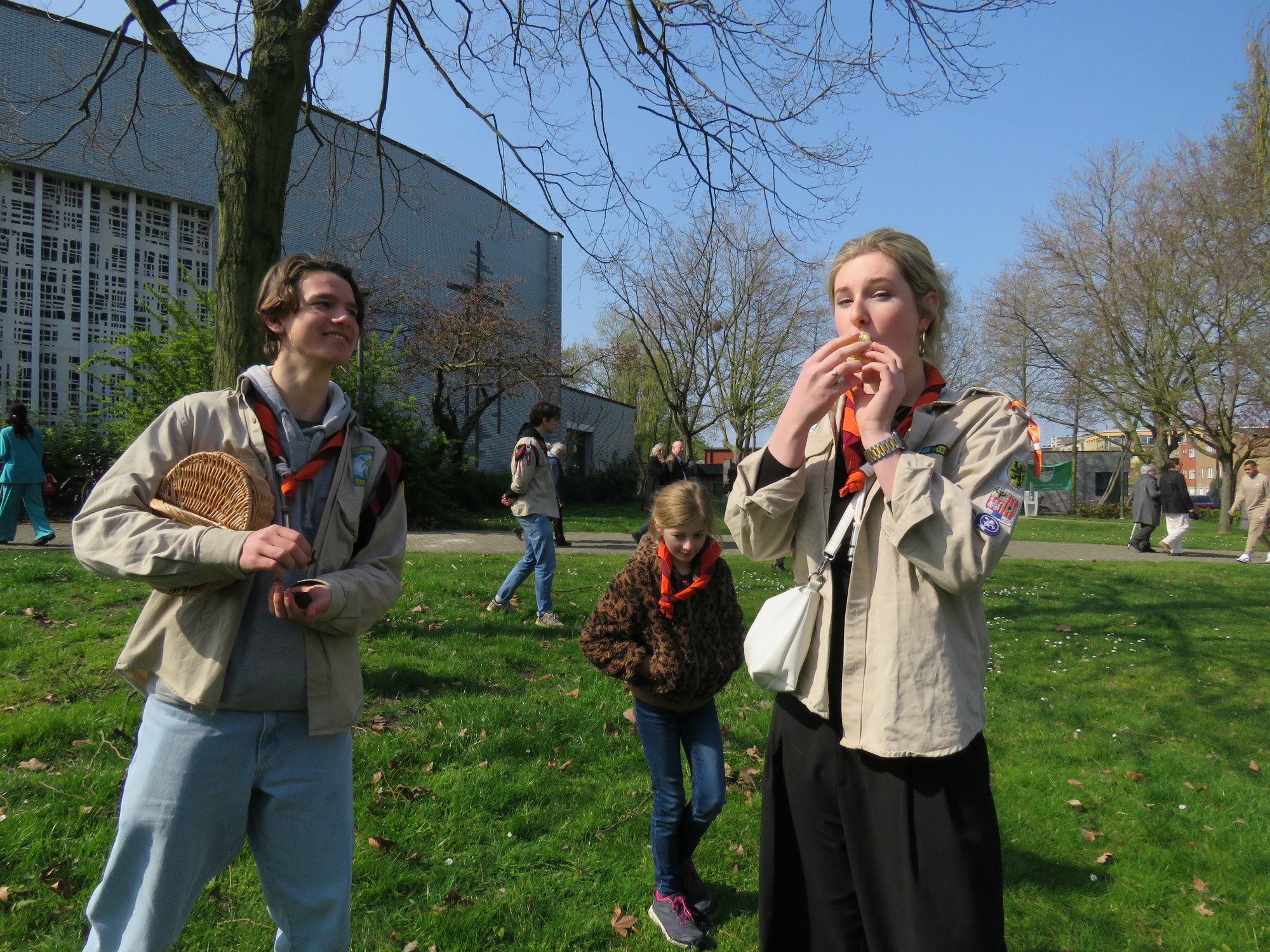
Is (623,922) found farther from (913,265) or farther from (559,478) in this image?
(559,478)

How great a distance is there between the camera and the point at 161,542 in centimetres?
180

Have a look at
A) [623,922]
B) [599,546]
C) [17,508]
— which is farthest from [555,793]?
[17,508]

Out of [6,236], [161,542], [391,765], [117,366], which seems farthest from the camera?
[117,366]

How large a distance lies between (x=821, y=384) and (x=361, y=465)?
1.29m

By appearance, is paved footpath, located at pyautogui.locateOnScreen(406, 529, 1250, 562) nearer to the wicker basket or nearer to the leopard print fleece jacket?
the leopard print fleece jacket

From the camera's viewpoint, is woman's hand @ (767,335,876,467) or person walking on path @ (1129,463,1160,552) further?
person walking on path @ (1129,463,1160,552)

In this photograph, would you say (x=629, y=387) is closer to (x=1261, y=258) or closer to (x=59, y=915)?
(x=1261, y=258)

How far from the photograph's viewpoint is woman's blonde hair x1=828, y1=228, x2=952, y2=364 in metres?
1.86

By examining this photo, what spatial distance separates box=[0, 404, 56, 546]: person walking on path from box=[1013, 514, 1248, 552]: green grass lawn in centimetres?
1756

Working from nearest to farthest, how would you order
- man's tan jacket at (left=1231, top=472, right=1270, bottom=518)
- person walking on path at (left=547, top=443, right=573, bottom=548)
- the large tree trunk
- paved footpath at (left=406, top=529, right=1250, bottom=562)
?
the large tree trunk, person walking on path at (left=547, top=443, right=573, bottom=548), paved footpath at (left=406, top=529, right=1250, bottom=562), man's tan jacket at (left=1231, top=472, right=1270, bottom=518)

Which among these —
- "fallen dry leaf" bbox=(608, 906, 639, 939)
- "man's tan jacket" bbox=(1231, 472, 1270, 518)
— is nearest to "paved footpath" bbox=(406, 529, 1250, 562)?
"man's tan jacket" bbox=(1231, 472, 1270, 518)

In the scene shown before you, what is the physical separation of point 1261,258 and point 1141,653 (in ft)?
65.4

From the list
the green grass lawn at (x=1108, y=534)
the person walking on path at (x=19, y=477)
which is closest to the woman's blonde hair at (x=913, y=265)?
the person walking on path at (x=19, y=477)

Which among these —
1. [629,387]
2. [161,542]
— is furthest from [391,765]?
[629,387]
